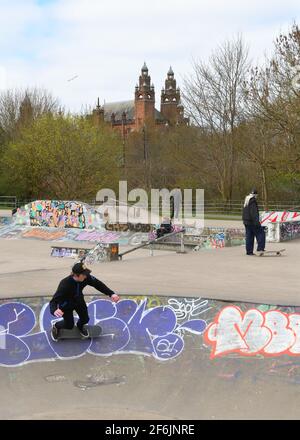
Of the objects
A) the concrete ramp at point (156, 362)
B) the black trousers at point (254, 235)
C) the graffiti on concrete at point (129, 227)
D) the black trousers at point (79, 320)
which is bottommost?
the concrete ramp at point (156, 362)

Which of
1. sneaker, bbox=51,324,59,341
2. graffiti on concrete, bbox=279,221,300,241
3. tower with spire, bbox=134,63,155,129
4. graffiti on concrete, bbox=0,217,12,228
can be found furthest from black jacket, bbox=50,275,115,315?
tower with spire, bbox=134,63,155,129

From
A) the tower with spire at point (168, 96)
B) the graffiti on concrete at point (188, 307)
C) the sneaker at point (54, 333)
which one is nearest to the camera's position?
the sneaker at point (54, 333)

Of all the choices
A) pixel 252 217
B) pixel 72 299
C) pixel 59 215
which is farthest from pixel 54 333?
pixel 59 215

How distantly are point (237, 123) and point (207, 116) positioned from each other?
339 centimetres

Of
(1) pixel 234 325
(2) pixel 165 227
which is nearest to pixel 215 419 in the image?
(1) pixel 234 325

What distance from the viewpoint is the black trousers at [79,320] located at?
6633 mm

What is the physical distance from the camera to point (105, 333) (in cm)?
696

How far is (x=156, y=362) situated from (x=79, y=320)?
1.12 meters

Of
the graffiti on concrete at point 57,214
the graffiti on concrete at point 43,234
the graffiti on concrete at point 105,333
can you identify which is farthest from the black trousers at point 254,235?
the graffiti on concrete at point 43,234

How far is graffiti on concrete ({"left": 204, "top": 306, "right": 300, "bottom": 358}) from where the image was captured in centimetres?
626

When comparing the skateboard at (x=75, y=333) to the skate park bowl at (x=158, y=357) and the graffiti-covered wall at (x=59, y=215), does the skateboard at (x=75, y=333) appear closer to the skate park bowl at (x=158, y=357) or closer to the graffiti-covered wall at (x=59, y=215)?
the skate park bowl at (x=158, y=357)

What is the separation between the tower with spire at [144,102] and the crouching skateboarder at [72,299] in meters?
91.1

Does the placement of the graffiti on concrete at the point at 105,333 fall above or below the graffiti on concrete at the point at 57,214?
below

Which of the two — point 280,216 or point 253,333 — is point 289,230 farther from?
point 253,333
